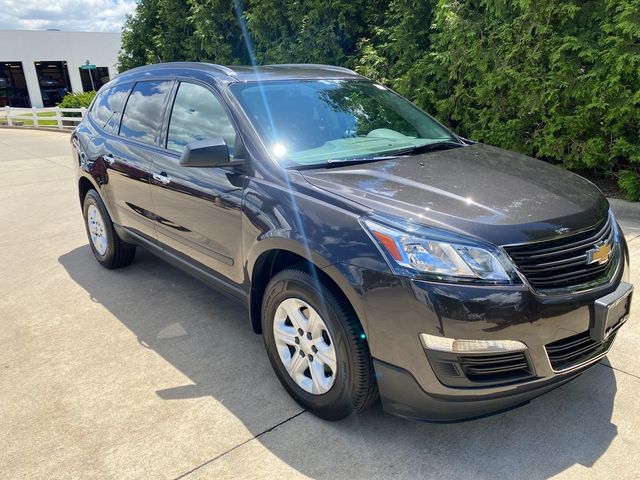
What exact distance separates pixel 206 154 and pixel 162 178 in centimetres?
97

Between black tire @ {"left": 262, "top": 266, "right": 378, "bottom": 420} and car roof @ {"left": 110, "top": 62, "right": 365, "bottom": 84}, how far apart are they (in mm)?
1472

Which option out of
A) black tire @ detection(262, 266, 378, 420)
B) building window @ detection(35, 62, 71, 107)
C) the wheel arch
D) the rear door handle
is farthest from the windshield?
building window @ detection(35, 62, 71, 107)

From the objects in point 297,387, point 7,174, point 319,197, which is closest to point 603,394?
point 297,387

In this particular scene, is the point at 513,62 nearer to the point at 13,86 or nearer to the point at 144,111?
the point at 144,111

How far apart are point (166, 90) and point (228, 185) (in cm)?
125

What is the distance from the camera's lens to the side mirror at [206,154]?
2969mm

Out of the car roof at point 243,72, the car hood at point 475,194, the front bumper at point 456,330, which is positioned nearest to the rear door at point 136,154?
the car roof at point 243,72

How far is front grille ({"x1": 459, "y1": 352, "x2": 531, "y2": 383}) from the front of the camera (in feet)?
7.45

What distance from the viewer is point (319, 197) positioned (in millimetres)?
2656

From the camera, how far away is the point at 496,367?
7.51 feet

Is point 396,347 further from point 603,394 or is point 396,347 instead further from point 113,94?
point 113,94

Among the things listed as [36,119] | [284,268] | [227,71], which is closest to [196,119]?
[227,71]

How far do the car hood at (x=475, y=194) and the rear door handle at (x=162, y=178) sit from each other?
4.26 ft

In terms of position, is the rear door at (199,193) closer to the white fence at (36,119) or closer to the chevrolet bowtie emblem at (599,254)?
the chevrolet bowtie emblem at (599,254)
